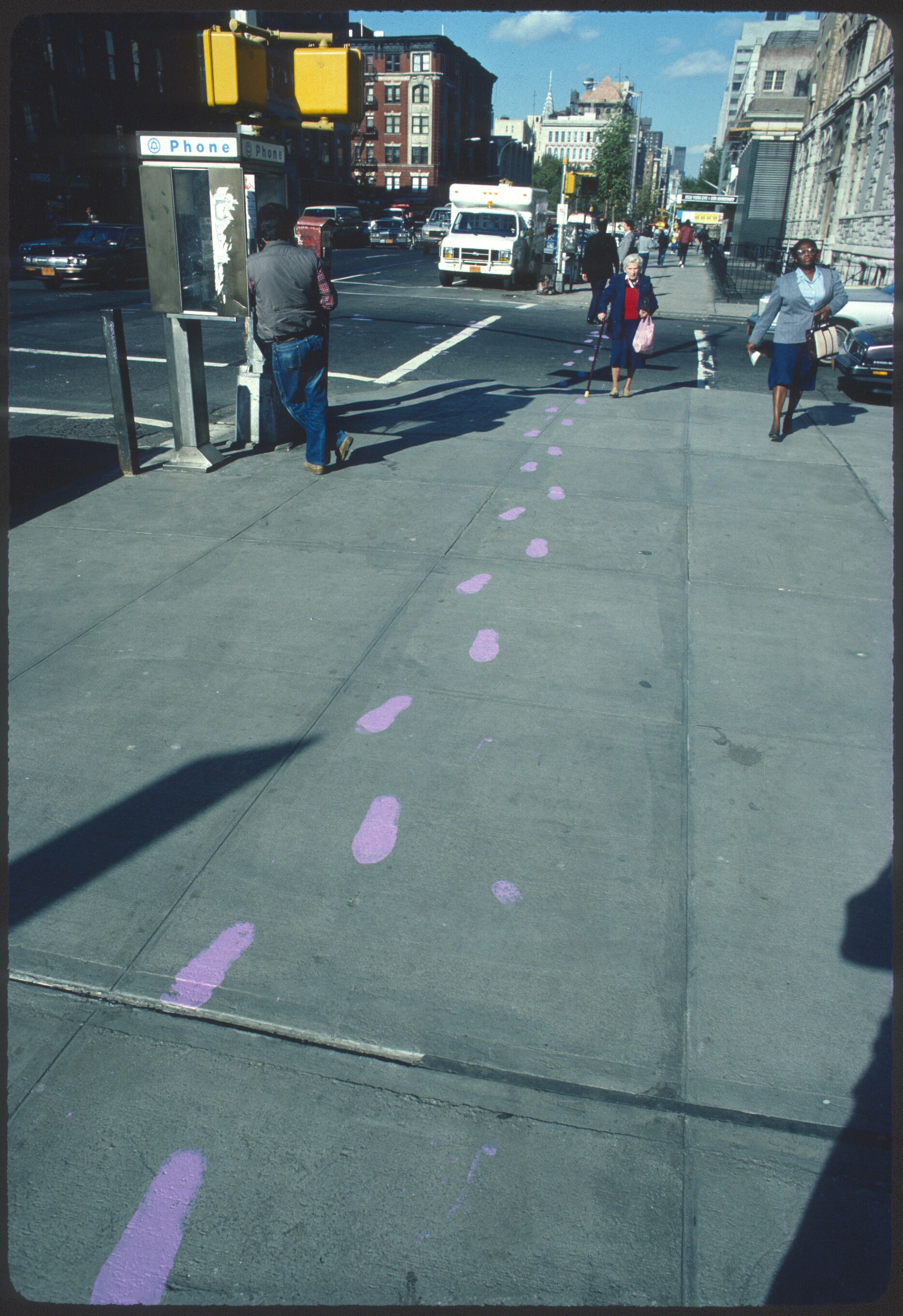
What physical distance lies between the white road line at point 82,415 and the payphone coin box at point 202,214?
2146 mm

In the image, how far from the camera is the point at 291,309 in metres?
7.25

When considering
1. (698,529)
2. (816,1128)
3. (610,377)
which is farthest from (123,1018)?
(610,377)

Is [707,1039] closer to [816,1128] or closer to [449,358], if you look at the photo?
[816,1128]

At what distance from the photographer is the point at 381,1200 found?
2156 mm

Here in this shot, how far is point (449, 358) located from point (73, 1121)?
13.1 metres

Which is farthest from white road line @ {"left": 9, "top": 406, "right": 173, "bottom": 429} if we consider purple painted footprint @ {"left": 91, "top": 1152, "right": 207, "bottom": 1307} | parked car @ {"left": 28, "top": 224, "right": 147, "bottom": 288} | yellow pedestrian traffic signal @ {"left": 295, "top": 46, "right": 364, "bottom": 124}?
parked car @ {"left": 28, "top": 224, "right": 147, "bottom": 288}

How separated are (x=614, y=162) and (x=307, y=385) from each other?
218 feet

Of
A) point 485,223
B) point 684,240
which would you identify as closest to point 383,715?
point 485,223

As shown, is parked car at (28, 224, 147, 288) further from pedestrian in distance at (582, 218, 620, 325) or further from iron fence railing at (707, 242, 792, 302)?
iron fence railing at (707, 242, 792, 302)

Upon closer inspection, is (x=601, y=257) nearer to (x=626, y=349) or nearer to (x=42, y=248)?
(x=626, y=349)

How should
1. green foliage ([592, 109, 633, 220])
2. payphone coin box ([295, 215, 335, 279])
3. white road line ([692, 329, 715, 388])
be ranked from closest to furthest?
payphone coin box ([295, 215, 335, 279]) → white road line ([692, 329, 715, 388]) → green foliage ([592, 109, 633, 220])

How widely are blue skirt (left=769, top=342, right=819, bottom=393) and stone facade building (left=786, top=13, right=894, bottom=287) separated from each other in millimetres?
13194

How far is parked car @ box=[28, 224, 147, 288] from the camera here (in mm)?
21656

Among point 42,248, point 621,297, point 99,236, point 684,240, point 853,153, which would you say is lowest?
point 621,297
